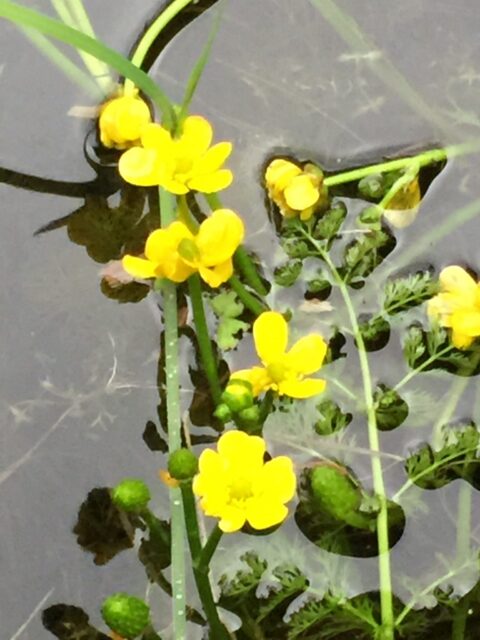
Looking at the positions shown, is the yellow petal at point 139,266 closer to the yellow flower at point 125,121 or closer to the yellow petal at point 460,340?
the yellow flower at point 125,121

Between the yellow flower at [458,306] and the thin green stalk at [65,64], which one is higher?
the thin green stalk at [65,64]

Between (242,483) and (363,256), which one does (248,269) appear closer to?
(363,256)

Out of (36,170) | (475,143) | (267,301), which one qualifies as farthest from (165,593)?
(475,143)

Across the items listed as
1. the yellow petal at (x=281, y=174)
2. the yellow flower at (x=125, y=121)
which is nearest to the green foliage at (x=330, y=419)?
the yellow petal at (x=281, y=174)

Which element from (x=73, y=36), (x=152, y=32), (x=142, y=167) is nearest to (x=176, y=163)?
(x=142, y=167)

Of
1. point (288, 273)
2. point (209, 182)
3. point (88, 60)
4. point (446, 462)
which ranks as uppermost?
point (88, 60)
